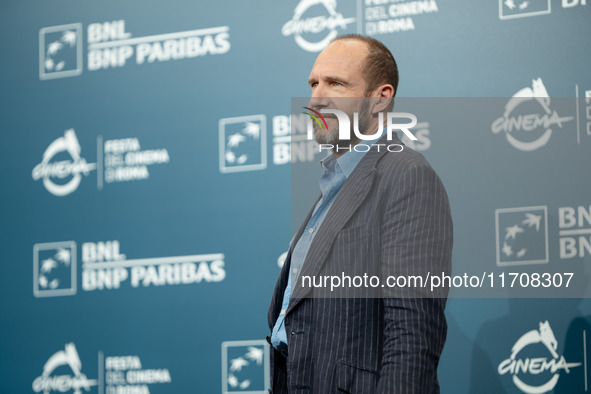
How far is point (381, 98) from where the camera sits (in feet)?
7.39

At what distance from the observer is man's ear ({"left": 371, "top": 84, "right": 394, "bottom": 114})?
224 centimetres

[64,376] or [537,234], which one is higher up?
[537,234]

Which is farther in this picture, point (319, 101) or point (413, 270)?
point (319, 101)

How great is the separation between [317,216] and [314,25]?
4.99 ft

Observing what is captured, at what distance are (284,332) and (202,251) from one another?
4.98ft

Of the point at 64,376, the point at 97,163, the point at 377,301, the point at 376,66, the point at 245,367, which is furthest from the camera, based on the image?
the point at 97,163

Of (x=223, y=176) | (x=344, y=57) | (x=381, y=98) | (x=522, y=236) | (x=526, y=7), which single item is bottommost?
(x=522, y=236)

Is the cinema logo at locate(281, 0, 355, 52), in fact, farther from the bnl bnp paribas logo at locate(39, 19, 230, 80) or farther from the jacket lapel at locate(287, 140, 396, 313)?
the jacket lapel at locate(287, 140, 396, 313)

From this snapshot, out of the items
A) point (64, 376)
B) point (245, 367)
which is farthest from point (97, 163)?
point (245, 367)

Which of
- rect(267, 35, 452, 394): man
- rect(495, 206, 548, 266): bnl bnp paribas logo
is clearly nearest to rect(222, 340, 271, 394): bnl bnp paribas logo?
rect(495, 206, 548, 266): bnl bnp paribas logo

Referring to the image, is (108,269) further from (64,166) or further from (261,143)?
(261,143)

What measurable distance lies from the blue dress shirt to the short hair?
A: 0.63 feet

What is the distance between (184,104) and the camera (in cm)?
362

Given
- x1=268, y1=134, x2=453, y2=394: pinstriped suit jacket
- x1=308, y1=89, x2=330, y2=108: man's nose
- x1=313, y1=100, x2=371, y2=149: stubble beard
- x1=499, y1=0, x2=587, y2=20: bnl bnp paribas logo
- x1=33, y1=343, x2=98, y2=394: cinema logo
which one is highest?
x1=499, y1=0, x2=587, y2=20: bnl bnp paribas logo
